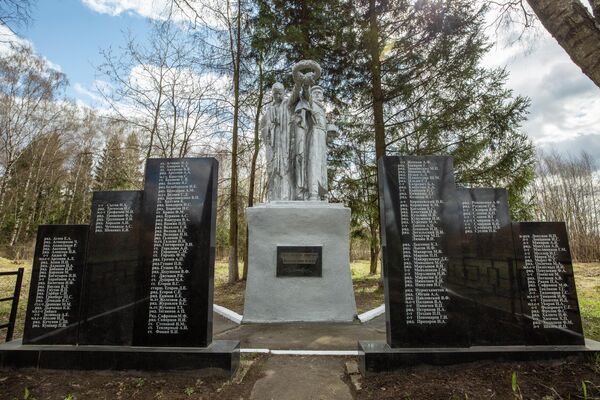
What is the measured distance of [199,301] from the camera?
10.4 ft


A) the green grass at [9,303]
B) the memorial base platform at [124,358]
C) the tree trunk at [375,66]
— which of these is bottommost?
the green grass at [9,303]

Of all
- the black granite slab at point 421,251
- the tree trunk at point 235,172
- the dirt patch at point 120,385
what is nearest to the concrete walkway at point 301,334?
the dirt patch at point 120,385

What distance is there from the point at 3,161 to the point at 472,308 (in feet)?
72.4

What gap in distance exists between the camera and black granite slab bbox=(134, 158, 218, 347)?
313 cm

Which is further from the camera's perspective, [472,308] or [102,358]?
[472,308]

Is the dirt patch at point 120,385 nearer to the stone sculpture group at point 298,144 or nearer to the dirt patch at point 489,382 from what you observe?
the dirt patch at point 489,382

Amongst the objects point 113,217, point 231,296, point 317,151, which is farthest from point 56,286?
point 231,296

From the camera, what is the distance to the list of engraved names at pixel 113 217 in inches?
133

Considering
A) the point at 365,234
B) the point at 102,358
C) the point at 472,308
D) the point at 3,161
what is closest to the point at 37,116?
the point at 3,161

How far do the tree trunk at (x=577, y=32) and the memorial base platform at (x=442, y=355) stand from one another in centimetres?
242

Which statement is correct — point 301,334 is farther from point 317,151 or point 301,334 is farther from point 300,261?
point 317,151

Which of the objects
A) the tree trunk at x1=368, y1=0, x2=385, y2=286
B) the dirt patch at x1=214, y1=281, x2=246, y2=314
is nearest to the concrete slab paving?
the dirt patch at x1=214, y1=281, x2=246, y2=314

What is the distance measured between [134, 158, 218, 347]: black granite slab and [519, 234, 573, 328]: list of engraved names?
3.43 m

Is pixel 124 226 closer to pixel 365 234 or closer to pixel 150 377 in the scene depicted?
pixel 150 377
